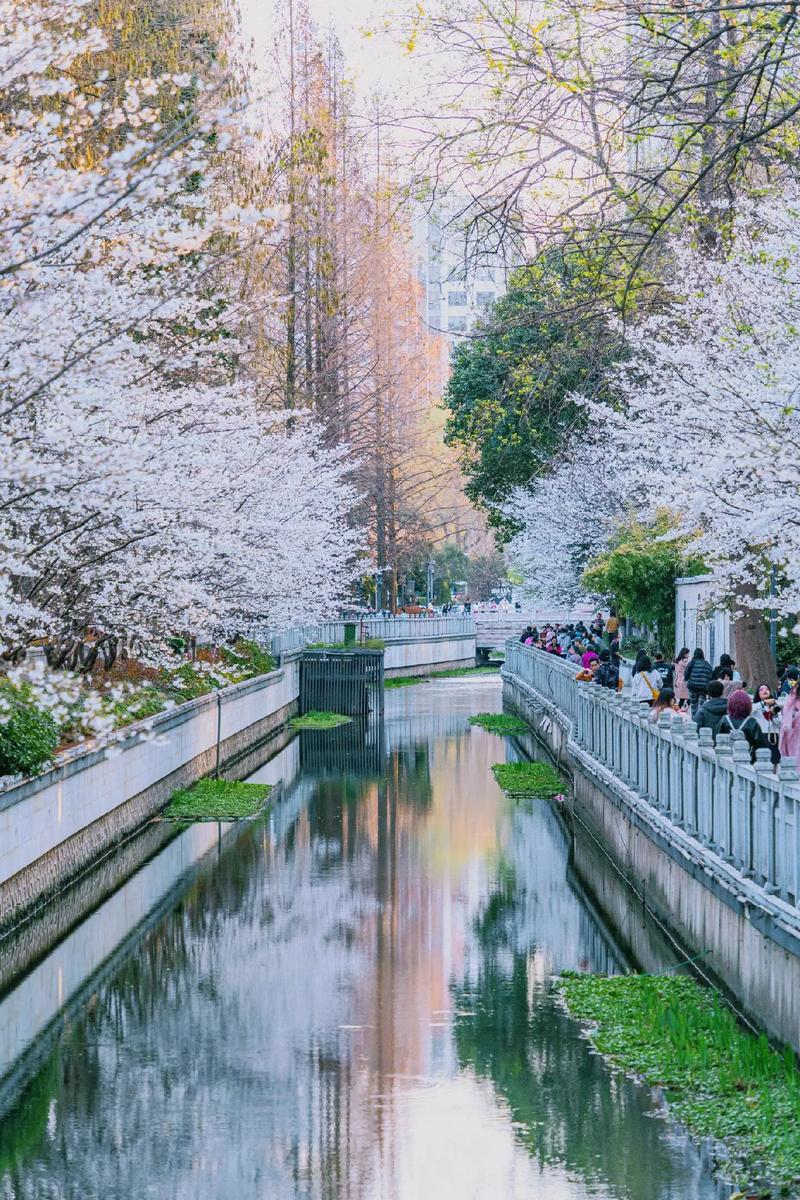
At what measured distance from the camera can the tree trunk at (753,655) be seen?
1096 inches

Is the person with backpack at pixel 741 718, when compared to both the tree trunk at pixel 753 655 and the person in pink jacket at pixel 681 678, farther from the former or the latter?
the person in pink jacket at pixel 681 678

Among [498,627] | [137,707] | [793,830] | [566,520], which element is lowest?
[793,830]

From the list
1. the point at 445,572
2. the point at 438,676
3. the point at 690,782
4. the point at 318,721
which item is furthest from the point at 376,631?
the point at 690,782

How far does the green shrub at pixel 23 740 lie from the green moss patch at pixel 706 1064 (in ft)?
19.6

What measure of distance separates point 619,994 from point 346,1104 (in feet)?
11.9

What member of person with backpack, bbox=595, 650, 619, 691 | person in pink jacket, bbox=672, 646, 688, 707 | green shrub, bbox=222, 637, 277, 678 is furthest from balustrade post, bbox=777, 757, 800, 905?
green shrub, bbox=222, 637, 277, 678

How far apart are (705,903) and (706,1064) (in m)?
3.11

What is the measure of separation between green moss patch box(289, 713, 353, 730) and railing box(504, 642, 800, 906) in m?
21.7

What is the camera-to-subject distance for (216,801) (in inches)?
1123

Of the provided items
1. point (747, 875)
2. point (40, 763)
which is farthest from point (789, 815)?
point (40, 763)

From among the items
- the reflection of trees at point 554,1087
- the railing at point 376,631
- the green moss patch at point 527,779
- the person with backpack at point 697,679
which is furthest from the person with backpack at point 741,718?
the railing at point 376,631

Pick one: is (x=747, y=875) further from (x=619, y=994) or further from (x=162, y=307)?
(x=162, y=307)

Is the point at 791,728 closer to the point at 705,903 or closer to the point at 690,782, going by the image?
the point at 690,782

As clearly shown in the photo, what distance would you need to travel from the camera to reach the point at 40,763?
59.3 ft
